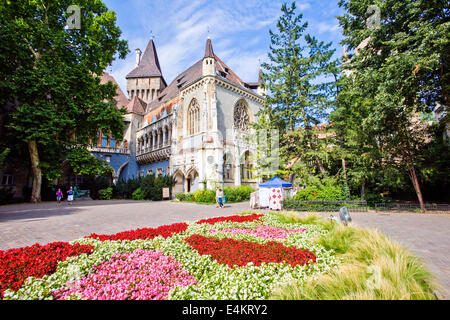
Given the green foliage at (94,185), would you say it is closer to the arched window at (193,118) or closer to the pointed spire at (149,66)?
the arched window at (193,118)

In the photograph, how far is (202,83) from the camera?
2550cm

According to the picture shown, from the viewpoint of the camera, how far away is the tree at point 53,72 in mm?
16078

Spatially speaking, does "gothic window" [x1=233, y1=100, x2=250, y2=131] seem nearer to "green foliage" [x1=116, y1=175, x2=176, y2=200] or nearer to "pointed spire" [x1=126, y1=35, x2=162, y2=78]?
"green foliage" [x1=116, y1=175, x2=176, y2=200]

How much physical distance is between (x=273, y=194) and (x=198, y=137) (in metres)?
14.4

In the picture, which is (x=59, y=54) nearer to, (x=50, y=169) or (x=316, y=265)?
(x=50, y=169)

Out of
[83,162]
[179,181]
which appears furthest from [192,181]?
[83,162]

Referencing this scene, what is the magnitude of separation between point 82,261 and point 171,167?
80.4 ft

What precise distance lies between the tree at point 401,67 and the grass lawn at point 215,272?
8501 mm

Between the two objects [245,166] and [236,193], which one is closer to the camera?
[236,193]

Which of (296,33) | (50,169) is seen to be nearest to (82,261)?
(296,33)

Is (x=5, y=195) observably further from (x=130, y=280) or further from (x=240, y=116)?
(x=240, y=116)

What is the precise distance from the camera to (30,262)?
3.06 m

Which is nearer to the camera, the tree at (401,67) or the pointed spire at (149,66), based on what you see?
the tree at (401,67)

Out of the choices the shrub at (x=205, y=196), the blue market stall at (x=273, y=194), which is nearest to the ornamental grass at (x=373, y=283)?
the blue market stall at (x=273, y=194)
